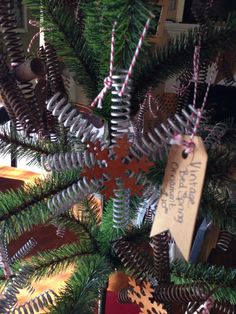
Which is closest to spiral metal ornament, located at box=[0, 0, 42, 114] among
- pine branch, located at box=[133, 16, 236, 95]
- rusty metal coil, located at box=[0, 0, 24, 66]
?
rusty metal coil, located at box=[0, 0, 24, 66]

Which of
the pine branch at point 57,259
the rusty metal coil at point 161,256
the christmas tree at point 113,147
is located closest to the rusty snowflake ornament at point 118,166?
the christmas tree at point 113,147

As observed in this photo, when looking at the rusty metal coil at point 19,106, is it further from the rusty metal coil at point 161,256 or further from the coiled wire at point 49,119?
the rusty metal coil at point 161,256

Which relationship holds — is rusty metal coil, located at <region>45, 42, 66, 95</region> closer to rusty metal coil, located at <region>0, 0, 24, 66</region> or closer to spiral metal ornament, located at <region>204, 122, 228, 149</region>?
rusty metal coil, located at <region>0, 0, 24, 66</region>

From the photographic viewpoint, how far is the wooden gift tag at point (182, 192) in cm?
28

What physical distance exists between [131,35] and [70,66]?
0.10 meters

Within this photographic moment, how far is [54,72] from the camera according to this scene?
0.42 meters

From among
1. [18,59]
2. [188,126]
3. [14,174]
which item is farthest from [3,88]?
[14,174]

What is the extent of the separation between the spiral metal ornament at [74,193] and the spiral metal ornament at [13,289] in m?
0.11

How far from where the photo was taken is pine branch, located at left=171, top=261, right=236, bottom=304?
43 centimetres

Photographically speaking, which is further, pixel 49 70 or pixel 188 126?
pixel 49 70

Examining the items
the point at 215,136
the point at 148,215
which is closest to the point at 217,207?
the point at 215,136

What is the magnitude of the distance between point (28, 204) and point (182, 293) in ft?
0.65

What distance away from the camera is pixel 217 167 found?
1.07ft

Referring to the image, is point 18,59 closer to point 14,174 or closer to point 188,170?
point 188,170
